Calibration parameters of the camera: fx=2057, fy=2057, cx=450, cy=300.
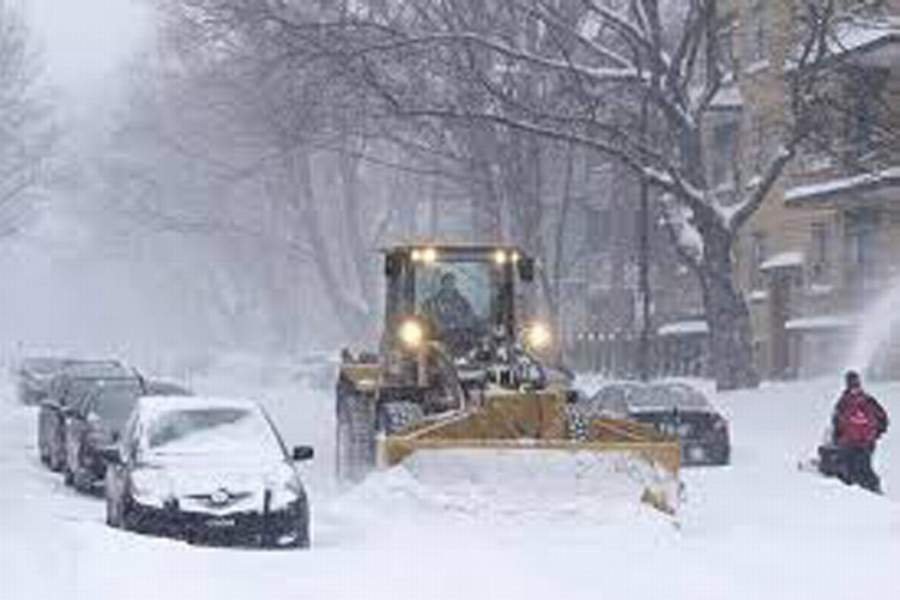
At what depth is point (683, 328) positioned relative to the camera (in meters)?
58.0

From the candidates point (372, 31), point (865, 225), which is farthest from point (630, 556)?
point (865, 225)

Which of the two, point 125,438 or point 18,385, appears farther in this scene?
point 18,385

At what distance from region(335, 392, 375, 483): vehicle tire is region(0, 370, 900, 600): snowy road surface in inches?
17.6

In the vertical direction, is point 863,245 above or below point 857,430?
above

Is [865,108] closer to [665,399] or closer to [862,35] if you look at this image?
[862,35]

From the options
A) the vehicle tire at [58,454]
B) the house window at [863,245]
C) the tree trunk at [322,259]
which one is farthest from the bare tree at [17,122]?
the vehicle tire at [58,454]

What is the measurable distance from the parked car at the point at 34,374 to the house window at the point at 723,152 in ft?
60.6

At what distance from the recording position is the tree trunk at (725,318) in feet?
126

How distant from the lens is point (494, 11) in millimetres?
43438

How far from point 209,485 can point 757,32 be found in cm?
3726

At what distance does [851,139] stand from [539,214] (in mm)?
8450

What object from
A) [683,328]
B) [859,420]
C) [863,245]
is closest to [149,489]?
[859,420]

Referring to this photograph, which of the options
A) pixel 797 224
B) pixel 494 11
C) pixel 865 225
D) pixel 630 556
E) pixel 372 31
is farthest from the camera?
pixel 797 224

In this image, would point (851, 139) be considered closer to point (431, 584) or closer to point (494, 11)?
point (494, 11)
